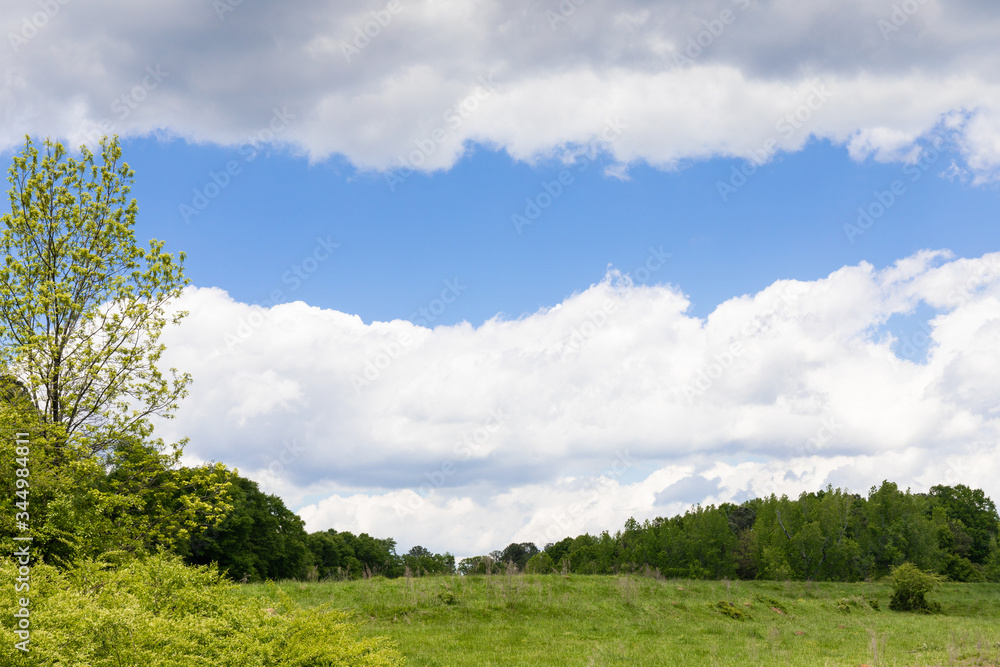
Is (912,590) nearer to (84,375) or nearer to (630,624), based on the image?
(630,624)

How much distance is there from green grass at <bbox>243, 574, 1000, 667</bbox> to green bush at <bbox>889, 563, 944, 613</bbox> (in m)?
2.04

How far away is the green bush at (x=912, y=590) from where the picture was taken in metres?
40.4

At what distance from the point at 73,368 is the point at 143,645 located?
12.2 metres

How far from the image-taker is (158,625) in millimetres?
8328

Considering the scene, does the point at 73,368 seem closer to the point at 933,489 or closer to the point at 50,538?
the point at 50,538

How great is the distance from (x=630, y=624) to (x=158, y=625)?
79.6 ft

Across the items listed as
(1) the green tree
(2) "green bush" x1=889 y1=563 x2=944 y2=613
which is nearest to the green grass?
(2) "green bush" x1=889 y1=563 x2=944 y2=613

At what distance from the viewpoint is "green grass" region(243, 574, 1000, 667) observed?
2128cm

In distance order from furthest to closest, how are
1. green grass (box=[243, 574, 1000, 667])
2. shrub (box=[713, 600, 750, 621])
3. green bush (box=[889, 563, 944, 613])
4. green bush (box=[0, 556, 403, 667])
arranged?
green bush (box=[889, 563, 944, 613]), shrub (box=[713, 600, 750, 621]), green grass (box=[243, 574, 1000, 667]), green bush (box=[0, 556, 403, 667])

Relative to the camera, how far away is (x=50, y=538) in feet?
52.2

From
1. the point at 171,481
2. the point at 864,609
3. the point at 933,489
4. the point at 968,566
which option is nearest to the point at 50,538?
the point at 171,481

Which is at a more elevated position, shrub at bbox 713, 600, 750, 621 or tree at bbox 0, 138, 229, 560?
tree at bbox 0, 138, 229, 560

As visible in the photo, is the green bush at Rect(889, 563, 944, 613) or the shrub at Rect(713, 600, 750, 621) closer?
the shrub at Rect(713, 600, 750, 621)

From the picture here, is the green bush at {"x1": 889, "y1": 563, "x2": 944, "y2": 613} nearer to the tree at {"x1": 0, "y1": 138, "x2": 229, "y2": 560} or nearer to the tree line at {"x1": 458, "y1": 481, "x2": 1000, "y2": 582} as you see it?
the tree line at {"x1": 458, "y1": 481, "x2": 1000, "y2": 582}
